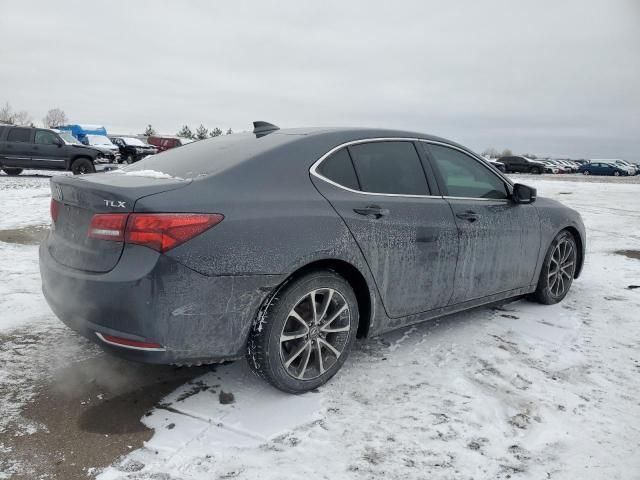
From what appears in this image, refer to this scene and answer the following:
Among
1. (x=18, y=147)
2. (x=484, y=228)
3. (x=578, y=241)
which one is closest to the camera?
(x=484, y=228)

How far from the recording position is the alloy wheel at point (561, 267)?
15.4 feet

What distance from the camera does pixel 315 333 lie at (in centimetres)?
292

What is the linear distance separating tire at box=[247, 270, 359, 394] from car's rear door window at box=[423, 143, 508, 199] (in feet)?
4.16

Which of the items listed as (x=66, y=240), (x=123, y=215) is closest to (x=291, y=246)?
(x=123, y=215)

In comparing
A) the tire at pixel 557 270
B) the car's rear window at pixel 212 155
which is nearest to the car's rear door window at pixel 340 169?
the car's rear window at pixel 212 155

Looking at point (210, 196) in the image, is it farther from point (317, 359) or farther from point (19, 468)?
point (19, 468)

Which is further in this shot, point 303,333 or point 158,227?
point 303,333

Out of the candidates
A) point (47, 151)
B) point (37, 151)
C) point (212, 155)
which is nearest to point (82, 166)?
point (47, 151)

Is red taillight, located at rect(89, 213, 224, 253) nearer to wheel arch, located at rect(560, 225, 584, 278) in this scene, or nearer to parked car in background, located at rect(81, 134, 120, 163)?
wheel arch, located at rect(560, 225, 584, 278)

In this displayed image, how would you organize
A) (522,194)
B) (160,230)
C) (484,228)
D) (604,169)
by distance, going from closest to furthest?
(160,230) < (484,228) < (522,194) < (604,169)

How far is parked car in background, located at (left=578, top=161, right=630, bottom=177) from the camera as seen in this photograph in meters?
47.2

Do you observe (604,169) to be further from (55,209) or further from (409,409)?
(55,209)

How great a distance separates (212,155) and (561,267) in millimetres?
3444

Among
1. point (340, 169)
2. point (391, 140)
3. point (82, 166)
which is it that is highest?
point (391, 140)
